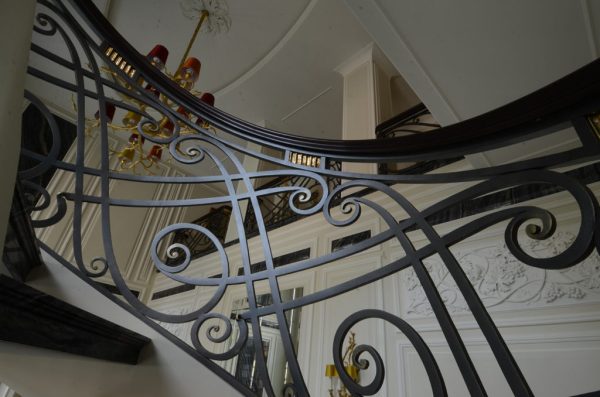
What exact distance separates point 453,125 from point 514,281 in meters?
1.89

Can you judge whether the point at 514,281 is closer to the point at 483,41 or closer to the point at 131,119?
the point at 483,41

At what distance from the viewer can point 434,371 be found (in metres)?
0.61

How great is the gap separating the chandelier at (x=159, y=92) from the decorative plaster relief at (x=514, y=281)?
2010mm

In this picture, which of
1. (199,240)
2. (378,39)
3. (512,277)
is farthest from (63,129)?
(512,277)

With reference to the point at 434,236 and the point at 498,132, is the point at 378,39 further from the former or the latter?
the point at 434,236

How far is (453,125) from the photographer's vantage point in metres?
0.75

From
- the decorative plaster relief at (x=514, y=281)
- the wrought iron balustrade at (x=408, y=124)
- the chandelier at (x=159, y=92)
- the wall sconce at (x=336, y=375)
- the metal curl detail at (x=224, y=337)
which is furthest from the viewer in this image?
the wrought iron balustrade at (x=408, y=124)

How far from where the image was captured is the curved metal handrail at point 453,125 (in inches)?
22.8

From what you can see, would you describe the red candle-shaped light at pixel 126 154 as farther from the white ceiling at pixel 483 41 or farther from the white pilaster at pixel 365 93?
the white ceiling at pixel 483 41

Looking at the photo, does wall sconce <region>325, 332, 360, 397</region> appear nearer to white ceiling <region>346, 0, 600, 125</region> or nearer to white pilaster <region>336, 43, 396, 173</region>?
white pilaster <region>336, 43, 396, 173</region>

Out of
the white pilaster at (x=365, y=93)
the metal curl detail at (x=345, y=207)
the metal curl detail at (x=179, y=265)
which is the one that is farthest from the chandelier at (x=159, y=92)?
the white pilaster at (x=365, y=93)

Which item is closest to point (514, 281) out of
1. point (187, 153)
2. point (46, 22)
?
point (187, 153)

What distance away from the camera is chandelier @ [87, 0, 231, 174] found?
4.11ft

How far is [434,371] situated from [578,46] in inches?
65.7
